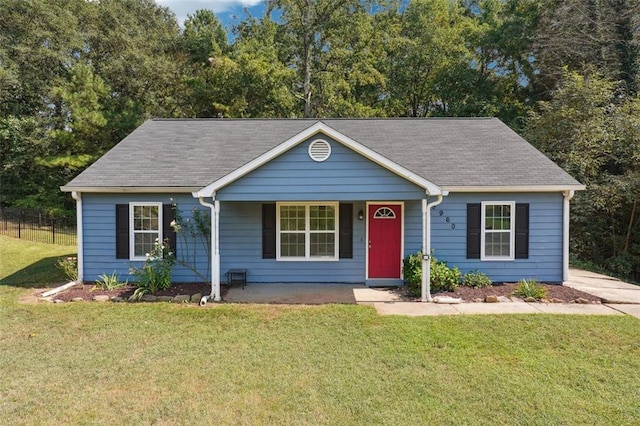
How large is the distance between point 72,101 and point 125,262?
53.9 ft

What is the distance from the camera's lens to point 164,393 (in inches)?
170

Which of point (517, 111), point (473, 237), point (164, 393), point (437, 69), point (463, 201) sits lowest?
point (164, 393)

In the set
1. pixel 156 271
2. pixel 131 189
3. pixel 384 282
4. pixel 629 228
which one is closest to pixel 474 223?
pixel 384 282

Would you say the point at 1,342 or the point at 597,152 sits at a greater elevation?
the point at 597,152

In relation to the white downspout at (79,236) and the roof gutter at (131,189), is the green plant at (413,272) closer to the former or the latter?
the roof gutter at (131,189)

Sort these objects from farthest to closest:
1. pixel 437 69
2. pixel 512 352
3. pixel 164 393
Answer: pixel 437 69 < pixel 512 352 < pixel 164 393

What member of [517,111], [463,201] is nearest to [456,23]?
[517,111]

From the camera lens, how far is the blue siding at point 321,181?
314 inches

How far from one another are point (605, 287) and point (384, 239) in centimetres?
575

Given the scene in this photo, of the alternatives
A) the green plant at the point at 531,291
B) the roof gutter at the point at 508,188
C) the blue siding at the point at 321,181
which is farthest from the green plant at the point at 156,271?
the green plant at the point at 531,291

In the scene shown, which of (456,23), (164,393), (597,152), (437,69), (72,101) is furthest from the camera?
(456,23)

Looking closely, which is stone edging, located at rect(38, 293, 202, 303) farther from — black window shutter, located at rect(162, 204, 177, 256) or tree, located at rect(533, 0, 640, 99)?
tree, located at rect(533, 0, 640, 99)

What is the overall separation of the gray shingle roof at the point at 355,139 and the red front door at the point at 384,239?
50.4 inches

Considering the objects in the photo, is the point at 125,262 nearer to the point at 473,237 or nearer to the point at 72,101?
the point at 473,237
